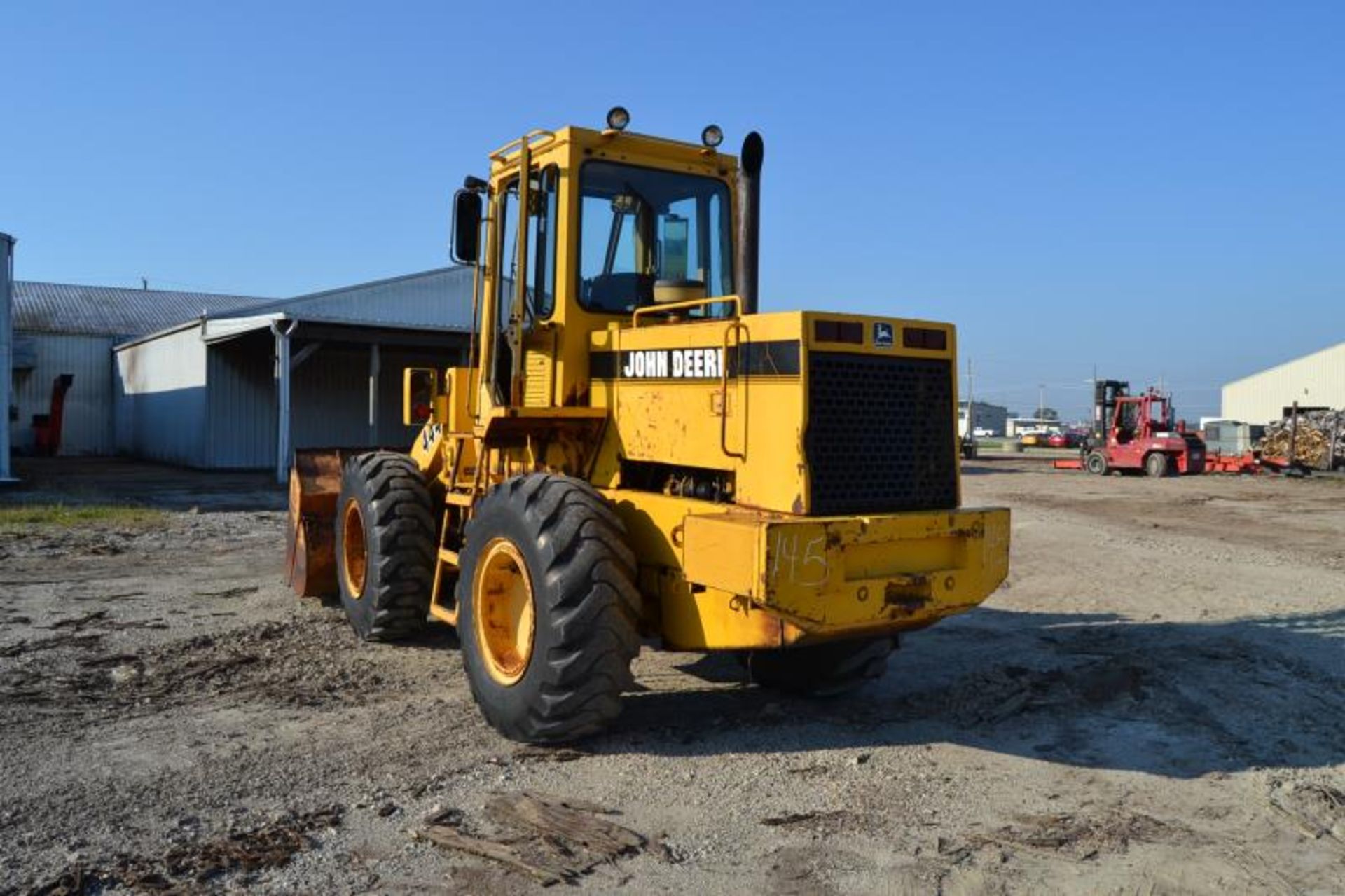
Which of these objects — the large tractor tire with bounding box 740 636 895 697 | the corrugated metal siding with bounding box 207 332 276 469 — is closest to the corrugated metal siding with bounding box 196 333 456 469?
the corrugated metal siding with bounding box 207 332 276 469

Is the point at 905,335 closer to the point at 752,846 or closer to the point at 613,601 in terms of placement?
the point at 613,601

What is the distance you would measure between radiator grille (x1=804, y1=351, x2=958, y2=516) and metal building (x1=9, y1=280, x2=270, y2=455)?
34939 millimetres

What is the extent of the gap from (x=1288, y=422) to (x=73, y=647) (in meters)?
34.9

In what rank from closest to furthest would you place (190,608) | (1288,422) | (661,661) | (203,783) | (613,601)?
(203,783), (613,601), (661,661), (190,608), (1288,422)

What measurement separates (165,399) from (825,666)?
28498 mm

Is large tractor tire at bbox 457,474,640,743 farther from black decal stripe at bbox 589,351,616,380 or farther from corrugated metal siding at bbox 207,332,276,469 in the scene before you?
corrugated metal siding at bbox 207,332,276,469

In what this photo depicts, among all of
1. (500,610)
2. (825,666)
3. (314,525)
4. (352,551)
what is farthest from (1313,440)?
(500,610)

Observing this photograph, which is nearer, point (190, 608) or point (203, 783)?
point (203, 783)

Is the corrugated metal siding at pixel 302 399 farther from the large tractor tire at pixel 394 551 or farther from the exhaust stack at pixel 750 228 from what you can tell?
the exhaust stack at pixel 750 228

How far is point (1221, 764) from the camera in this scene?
211 inches

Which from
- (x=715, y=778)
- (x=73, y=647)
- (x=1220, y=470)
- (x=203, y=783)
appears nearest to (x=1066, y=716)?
(x=715, y=778)

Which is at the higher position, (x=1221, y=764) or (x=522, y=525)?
(x=522, y=525)

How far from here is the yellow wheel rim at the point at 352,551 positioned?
805 cm

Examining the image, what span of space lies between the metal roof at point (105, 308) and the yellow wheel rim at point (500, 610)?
3228 centimetres
